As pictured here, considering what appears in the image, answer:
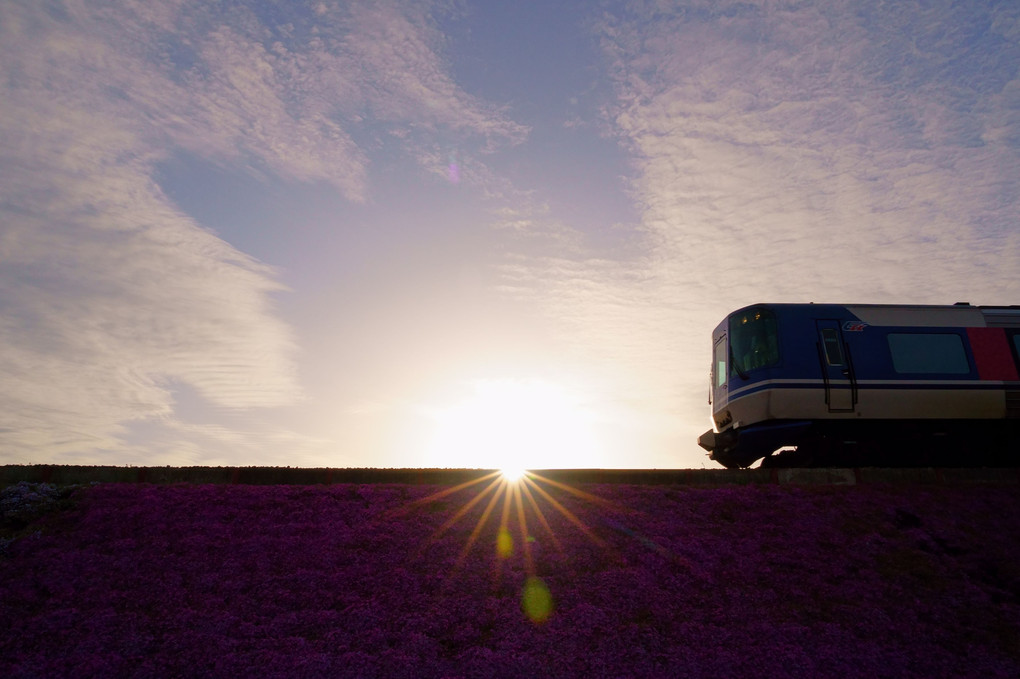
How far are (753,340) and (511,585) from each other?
900cm

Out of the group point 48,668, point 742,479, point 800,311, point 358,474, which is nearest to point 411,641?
point 48,668

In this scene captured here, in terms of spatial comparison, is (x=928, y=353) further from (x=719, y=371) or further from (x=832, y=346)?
(x=719, y=371)

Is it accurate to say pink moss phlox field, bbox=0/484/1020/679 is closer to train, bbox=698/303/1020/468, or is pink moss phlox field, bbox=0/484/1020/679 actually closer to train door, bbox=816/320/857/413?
train, bbox=698/303/1020/468

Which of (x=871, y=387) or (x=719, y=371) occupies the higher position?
(x=719, y=371)

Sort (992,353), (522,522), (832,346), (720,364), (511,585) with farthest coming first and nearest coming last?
(720,364)
(992,353)
(832,346)
(522,522)
(511,585)

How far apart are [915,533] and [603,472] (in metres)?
4.93

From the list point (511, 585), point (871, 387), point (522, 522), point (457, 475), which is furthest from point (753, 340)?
point (511, 585)

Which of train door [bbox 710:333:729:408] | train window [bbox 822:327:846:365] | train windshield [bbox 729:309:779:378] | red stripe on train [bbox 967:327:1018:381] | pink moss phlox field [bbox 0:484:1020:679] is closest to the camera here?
pink moss phlox field [bbox 0:484:1020:679]

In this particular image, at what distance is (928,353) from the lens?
15.3m

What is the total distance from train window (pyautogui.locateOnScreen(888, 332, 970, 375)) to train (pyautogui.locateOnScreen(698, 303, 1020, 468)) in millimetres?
22

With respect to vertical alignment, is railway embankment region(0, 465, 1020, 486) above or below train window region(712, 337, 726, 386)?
below

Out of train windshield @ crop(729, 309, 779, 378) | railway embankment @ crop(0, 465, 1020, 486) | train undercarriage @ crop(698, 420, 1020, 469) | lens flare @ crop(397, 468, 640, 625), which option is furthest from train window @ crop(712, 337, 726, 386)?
lens flare @ crop(397, 468, 640, 625)

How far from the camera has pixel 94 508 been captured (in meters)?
10.9

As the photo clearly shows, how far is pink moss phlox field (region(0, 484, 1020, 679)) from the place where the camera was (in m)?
7.38
